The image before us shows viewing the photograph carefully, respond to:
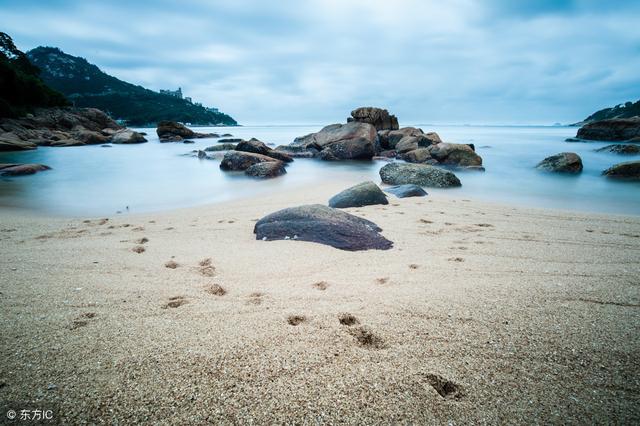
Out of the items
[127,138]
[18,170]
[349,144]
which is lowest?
[18,170]

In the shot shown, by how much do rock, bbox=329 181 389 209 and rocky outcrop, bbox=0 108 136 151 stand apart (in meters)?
28.0

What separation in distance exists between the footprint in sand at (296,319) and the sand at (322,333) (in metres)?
0.02

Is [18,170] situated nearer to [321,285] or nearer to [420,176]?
[321,285]

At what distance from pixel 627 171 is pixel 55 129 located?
50403 mm

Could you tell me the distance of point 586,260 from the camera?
134 inches

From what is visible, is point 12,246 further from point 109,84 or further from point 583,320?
point 109,84

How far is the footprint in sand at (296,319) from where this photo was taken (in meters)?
2.18

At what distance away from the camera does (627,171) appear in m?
11.2

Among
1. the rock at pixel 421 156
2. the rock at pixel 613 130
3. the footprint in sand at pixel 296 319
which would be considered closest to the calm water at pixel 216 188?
the rock at pixel 421 156

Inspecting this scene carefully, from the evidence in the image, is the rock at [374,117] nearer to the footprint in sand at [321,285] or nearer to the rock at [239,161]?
the rock at [239,161]

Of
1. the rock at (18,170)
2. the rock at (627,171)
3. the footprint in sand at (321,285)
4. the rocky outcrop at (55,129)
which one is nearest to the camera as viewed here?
the footprint in sand at (321,285)

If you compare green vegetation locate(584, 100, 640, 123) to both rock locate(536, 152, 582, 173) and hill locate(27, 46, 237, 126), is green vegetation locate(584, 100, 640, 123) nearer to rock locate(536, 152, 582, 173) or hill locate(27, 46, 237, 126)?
rock locate(536, 152, 582, 173)

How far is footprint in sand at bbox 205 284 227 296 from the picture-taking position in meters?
2.67

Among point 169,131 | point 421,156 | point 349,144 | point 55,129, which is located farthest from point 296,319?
point 55,129
